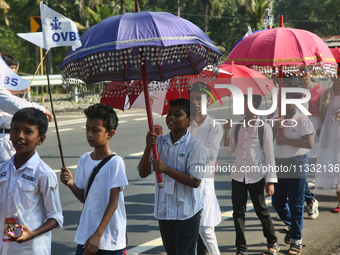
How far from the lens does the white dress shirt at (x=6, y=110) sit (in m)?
3.82

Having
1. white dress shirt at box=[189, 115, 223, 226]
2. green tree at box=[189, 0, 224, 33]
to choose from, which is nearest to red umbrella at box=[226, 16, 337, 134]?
white dress shirt at box=[189, 115, 223, 226]

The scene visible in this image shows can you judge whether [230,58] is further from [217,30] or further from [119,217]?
[217,30]

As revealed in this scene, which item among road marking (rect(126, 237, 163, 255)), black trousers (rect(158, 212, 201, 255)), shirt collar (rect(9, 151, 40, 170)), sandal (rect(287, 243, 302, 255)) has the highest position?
shirt collar (rect(9, 151, 40, 170))

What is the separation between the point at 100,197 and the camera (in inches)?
109

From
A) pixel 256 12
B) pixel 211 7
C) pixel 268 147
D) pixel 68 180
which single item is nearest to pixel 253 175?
pixel 268 147

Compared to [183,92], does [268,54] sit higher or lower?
higher

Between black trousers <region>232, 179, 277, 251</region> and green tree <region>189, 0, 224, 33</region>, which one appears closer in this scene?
black trousers <region>232, 179, 277, 251</region>

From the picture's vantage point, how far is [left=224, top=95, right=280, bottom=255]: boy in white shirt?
13.7 feet

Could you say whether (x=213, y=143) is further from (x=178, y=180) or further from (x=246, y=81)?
(x=178, y=180)

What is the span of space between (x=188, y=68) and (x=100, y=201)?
1.60 metres

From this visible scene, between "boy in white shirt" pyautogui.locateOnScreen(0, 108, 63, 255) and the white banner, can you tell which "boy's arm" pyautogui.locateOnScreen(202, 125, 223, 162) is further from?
"boy in white shirt" pyautogui.locateOnScreen(0, 108, 63, 255)

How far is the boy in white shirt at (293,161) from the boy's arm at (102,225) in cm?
242

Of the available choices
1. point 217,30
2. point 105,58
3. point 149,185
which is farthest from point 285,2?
point 105,58

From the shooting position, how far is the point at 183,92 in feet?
14.4
